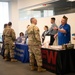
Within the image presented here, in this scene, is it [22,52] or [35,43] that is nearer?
[35,43]

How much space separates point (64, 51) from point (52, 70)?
627 millimetres

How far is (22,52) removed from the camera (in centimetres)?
603

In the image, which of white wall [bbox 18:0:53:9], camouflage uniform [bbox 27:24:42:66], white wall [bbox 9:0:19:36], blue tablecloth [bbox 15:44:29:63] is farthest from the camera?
white wall [bbox 9:0:19:36]

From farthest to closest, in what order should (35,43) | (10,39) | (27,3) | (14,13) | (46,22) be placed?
(14,13) < (27,3) < (46,22) < (10,39) < (35,43)

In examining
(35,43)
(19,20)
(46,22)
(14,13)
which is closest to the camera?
(35,43)

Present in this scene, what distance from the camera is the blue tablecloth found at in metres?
5.86

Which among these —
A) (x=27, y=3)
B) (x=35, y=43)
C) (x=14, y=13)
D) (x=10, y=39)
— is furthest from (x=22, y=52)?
(x=14, y=13)

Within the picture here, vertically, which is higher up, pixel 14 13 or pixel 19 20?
pixel 14 13

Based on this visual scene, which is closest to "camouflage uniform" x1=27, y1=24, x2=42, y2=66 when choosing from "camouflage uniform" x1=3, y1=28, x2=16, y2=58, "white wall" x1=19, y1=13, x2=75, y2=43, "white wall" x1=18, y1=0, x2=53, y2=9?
"white wall" x1=19, y1=13, x2=75, y2=43

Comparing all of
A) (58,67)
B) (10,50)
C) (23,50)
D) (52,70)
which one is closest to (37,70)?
(52,70)

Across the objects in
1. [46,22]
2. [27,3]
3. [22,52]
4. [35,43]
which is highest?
[27,3]

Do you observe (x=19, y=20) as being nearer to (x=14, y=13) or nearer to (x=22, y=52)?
(x=14, y=13)

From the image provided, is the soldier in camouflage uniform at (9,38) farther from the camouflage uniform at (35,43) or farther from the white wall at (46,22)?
the camouflage uniform at (35,43)

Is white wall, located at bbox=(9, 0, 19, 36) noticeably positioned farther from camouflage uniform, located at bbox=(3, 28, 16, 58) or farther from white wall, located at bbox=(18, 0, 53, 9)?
camouflage uniform, located at bbox=(3, 28, 16, 58)
